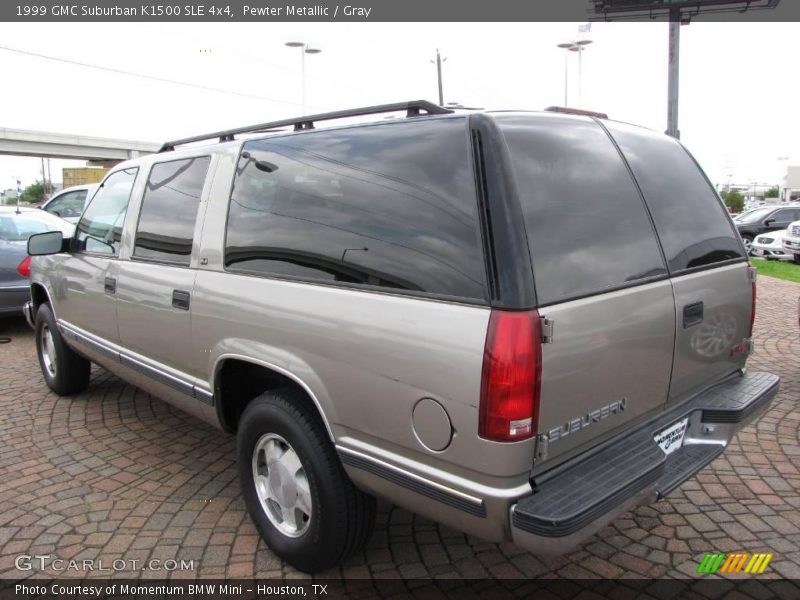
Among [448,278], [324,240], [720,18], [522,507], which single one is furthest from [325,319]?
[720,18]

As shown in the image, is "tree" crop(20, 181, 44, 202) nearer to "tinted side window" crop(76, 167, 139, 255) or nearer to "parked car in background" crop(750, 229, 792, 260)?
"parked car in background" crop(750, 229, 792, 260)

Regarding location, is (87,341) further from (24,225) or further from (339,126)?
(24,225)

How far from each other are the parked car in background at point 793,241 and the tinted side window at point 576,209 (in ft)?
53.4

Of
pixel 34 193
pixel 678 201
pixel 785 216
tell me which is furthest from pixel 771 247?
pixel 34 193

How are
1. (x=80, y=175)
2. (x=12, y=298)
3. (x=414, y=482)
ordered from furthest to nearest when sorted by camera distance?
(x=80, y=175) → (x=12, y=298) → (x=414, y=482)

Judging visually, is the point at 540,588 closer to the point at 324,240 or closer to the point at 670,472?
the point at 670,472

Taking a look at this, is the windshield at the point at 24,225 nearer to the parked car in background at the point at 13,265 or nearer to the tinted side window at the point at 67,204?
the parked car in background at the point at 13,265

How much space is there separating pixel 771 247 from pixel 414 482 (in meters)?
18.4

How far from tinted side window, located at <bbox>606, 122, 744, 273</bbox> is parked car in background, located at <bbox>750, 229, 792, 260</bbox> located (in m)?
15.9

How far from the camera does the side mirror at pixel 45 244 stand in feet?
14.4

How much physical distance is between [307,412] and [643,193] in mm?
1761

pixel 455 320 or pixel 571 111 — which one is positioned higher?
pixel 571 111

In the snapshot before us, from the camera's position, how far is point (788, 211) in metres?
19.7

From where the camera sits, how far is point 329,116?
281cm
